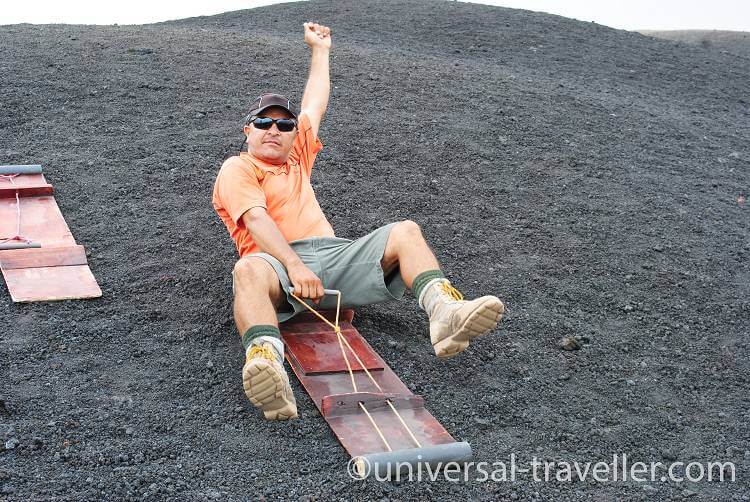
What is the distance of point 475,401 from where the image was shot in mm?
3420

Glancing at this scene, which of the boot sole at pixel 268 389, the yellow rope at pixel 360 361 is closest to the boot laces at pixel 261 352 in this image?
the boot sole at pixel 268 389

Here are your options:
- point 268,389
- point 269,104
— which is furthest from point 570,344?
point 269,104

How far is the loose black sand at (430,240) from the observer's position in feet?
9.85

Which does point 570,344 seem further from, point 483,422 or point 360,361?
point 360,361

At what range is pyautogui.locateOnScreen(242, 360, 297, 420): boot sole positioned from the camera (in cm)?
285

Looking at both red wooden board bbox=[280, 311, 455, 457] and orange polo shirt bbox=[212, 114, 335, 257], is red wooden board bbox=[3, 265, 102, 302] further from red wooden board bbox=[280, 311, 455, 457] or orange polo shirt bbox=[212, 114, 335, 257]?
red wooden board bbox=[280, 311, 455, 457]

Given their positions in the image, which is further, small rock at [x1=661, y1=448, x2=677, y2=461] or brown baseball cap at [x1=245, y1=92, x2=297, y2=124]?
brown baseball cap at [x1=245, y1=92, x2=297, y2=124]

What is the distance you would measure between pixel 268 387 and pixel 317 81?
6.56ft

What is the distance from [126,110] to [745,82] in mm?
6698

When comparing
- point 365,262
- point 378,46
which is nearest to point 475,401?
point 365,262

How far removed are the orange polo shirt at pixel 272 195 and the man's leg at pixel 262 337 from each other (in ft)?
0.96

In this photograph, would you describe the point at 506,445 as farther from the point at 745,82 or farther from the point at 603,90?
the point at 745,82

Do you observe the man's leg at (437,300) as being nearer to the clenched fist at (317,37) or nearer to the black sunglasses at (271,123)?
the black sunglasses at (271,123)

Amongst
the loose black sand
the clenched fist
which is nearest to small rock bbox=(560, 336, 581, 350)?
the loose black sand
